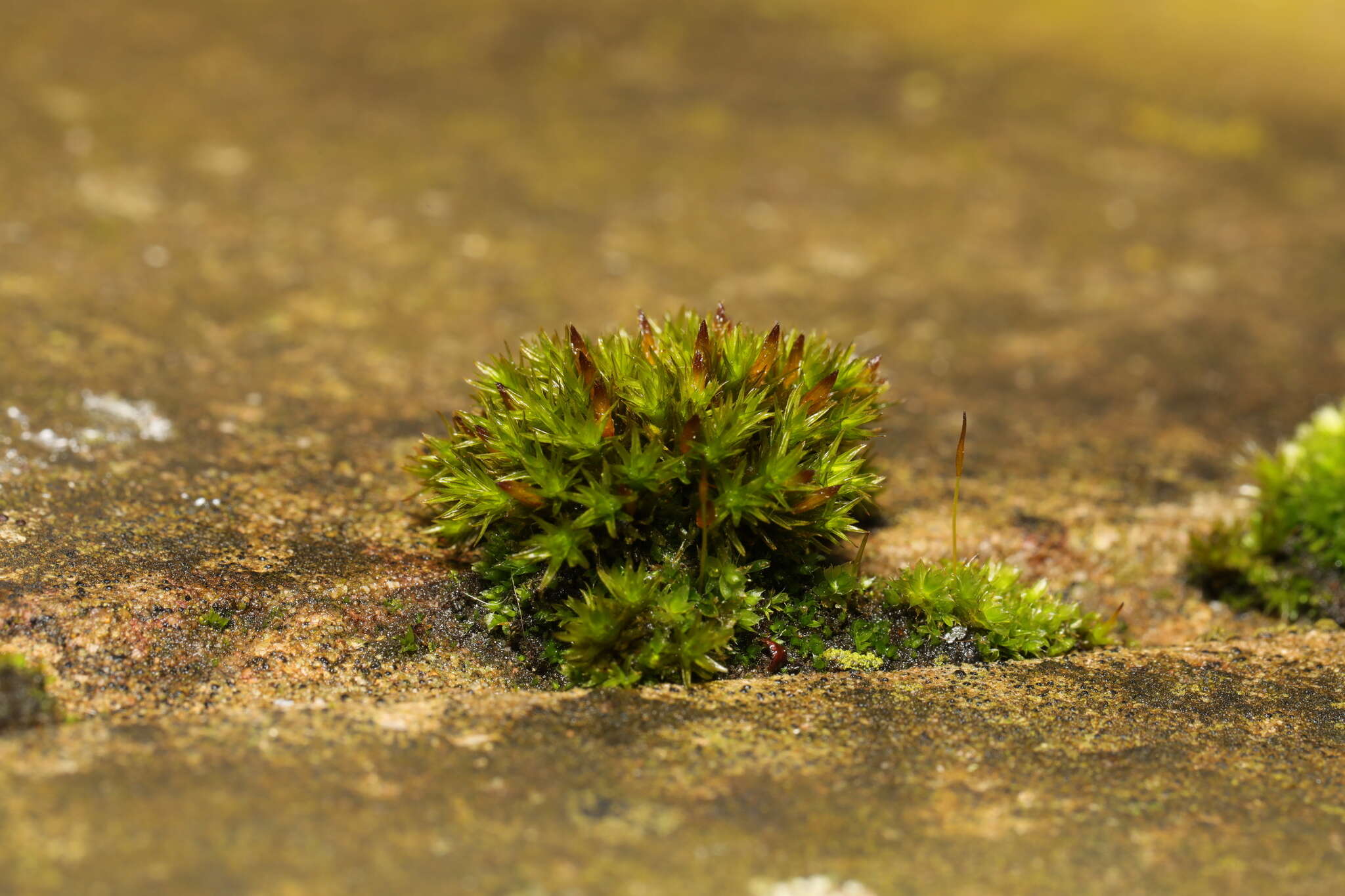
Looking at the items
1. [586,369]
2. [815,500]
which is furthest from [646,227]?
[815,500]

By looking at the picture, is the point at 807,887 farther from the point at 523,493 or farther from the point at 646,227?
the point at 646,227

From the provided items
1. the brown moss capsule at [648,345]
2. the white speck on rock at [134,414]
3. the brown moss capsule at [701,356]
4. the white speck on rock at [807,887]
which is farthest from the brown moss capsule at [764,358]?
the white speck on rock at [134,414]

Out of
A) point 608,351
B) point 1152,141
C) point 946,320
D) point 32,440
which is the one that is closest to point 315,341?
point 32,440

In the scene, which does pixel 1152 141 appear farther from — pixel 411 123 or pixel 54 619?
pixel 54 619

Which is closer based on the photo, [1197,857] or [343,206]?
[1197,857]

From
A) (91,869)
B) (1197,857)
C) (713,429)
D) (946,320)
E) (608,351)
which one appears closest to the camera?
(91,869)

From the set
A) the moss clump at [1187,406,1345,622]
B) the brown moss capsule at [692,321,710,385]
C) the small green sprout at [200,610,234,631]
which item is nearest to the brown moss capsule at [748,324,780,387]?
the brown moss capsule at [692,321,710,385]

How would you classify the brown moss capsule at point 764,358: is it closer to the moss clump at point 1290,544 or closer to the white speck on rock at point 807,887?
the white speck on rock at point 807,887
